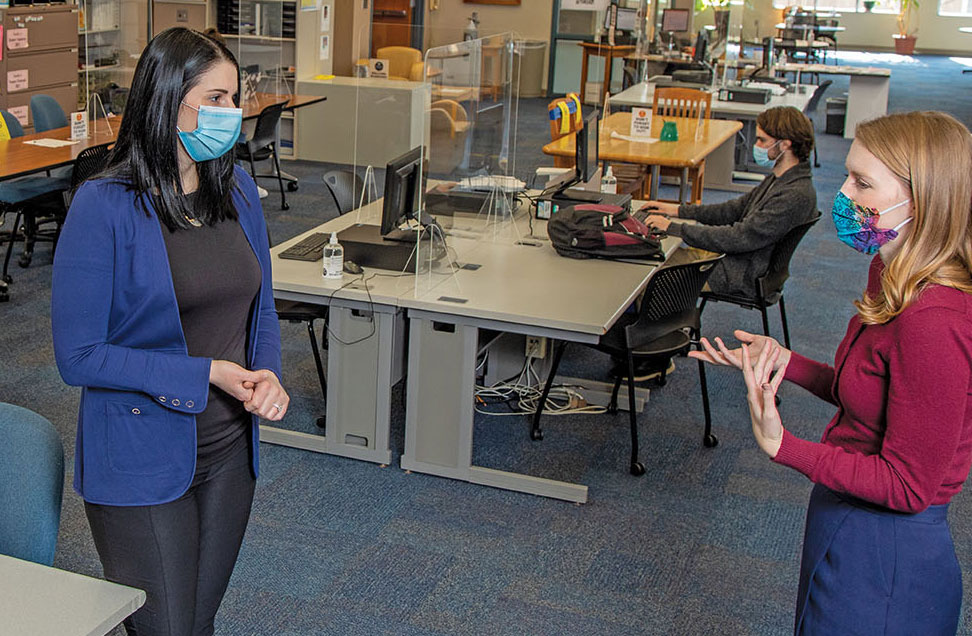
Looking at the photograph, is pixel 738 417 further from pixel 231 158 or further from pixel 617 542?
pixel 231 158

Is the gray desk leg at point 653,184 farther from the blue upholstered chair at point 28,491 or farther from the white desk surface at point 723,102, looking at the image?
the blue upholstered chair at point 28,491

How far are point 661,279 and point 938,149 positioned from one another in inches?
87.8

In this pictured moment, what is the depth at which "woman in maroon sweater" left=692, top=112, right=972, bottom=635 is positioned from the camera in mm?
1552

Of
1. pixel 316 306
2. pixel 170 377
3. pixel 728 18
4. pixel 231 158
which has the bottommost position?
pixel 316 306

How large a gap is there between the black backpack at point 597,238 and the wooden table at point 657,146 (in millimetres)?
1724

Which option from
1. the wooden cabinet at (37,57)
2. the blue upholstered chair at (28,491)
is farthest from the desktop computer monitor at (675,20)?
the blue upholstered chair at (28,491)

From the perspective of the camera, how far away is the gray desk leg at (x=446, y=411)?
3.70 m

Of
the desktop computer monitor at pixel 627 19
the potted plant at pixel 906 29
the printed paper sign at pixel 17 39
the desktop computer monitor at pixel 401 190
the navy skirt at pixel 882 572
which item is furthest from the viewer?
the potted plant at pixel 906 29

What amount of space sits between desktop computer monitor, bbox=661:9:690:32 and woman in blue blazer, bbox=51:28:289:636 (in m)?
10.9

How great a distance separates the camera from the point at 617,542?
3.43 metres

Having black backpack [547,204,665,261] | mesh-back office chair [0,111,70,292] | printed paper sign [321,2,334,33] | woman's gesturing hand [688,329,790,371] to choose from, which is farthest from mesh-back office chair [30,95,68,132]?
woman's gesturing hand [688,329,790,371]

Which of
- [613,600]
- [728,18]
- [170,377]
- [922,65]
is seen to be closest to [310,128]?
[728,18]

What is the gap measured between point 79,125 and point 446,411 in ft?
12.3

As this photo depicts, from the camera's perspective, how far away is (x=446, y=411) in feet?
12.4
